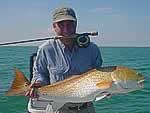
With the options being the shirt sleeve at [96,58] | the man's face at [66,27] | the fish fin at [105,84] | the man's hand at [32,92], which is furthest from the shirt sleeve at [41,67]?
the fish fin at [105,84]

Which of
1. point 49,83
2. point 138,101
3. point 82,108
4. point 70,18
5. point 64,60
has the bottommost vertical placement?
point 138,101

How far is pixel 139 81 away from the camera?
4496 millimetres

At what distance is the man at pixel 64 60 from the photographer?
519 centimetres

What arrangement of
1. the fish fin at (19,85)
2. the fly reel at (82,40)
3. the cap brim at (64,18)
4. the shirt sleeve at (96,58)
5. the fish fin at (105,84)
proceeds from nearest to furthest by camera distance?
1. the fish fin at (105,84)
2. the fish fin at (19,85)
3. the cap brim at (64,18)
4. the fly reel at (82,40)
5. the shirt sleeve at (96,58)

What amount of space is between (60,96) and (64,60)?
588mm

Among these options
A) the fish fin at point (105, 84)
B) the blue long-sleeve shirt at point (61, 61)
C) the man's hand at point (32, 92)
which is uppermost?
the blue long-sleeve shirt at point (61, 61)

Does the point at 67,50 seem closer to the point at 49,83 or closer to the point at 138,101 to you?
the point at 49,83

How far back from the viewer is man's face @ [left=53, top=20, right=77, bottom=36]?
16.5 feet

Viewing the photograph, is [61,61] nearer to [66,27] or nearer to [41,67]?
[41,67]

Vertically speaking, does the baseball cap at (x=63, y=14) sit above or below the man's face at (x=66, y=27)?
above

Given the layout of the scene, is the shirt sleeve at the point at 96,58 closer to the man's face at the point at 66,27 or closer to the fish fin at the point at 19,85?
the man's face at the point at 66,27

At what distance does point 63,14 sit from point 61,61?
64 cm

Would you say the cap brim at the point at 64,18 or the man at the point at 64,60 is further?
the man at the point at 64,60

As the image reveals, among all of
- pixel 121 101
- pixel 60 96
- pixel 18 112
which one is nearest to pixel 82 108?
pixel 60 96
